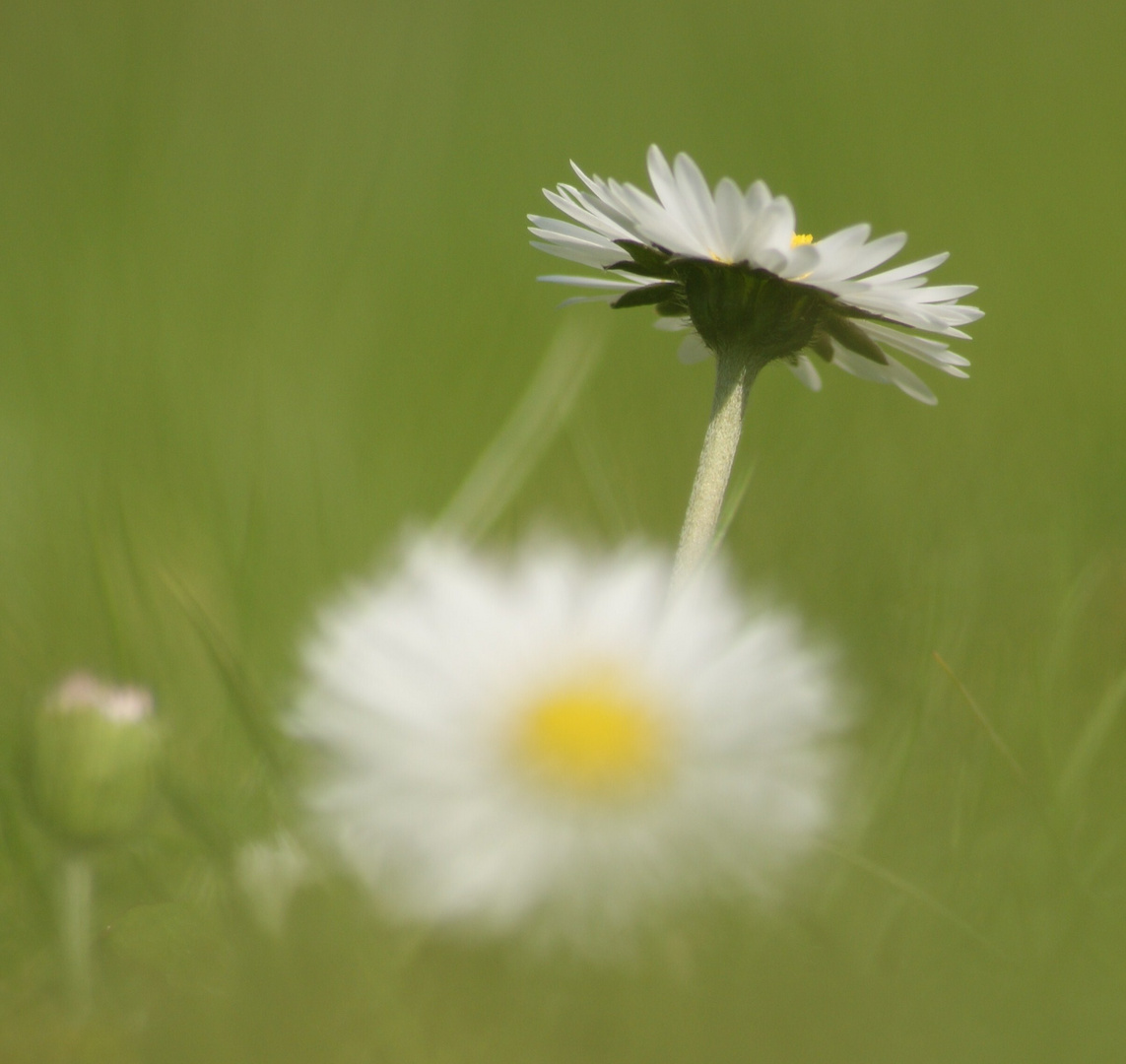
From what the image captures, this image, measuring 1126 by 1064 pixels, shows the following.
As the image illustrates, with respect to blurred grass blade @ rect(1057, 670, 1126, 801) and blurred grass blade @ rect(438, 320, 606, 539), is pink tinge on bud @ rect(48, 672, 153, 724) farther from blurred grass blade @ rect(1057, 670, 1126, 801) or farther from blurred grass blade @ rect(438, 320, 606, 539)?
blurred grass blade @ rect(1057, 670, 1126, 801)

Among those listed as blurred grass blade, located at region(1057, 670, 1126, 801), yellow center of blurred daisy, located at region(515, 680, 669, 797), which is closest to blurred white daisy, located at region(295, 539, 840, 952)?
yellow center of blurred daisy, located at region(515, 680, 669, 797)

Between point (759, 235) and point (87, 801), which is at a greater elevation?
point (759, 235)

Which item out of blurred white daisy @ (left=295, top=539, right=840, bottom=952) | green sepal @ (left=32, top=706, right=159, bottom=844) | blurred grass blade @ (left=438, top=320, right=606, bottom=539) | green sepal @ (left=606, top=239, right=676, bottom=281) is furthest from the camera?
blurred grass blade @ (left=438, top=320, right=606, bottom=539)

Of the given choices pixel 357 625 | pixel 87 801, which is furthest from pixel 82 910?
pixel 357 625

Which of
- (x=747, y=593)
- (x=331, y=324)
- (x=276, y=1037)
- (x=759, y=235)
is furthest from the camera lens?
(x=331, y=324)

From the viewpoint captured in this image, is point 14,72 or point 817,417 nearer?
point 817,417

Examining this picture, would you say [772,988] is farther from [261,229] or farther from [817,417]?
[261,229]

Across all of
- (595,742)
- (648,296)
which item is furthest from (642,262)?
(595,742)
